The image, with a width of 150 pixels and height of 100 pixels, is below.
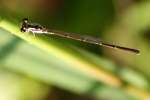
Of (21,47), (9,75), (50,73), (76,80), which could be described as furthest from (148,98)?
(9,75)

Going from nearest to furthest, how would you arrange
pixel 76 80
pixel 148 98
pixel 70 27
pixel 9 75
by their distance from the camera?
pixel 148 98 < pixel 76 80 < pixel 9 75 < pixel 70 27

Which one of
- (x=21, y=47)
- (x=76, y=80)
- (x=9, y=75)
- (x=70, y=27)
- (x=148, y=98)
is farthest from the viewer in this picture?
(x=70, y=27)

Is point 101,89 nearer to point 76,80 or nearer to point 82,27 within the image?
point 76,80

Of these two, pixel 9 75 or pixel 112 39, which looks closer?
pixel 9 75

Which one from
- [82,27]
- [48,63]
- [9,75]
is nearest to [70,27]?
[82,27]

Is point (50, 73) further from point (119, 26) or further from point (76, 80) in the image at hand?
point (119, 26)

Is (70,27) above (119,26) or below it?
below

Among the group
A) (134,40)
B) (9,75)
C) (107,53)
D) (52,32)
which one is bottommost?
(9,75)
